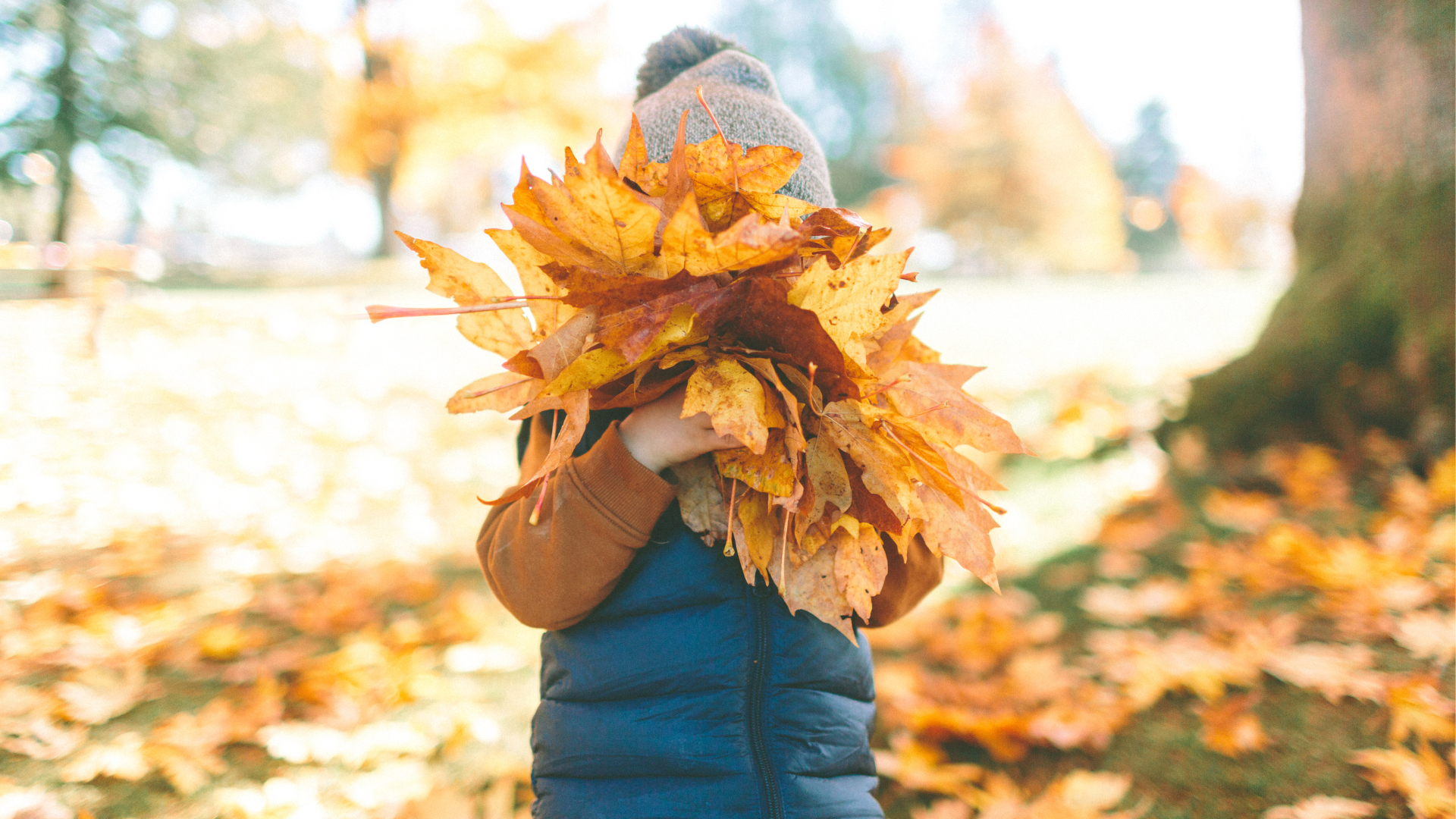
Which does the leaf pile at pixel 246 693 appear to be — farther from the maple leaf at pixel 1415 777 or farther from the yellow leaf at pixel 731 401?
the maple leaf at pixel 1415 777

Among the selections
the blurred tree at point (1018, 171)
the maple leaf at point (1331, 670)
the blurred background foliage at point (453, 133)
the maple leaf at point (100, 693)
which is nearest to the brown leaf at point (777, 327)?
the maple leaf at point (1331, 670)

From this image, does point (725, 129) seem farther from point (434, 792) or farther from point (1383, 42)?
point (1383, 42)

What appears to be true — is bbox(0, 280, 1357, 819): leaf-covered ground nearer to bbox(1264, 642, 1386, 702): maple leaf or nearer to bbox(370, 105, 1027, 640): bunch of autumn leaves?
bbox(1264, 642, 1386, 702): maple leaf

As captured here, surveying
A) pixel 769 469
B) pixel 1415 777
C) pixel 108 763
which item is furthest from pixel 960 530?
pixel 108 763

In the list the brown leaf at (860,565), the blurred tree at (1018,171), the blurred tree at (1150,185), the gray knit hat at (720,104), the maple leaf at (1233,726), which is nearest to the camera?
the brown leaf at (860,565)

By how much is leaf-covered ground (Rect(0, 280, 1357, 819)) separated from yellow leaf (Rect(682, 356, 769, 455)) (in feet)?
4.29

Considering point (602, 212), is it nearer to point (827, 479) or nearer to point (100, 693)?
point (827, 479)

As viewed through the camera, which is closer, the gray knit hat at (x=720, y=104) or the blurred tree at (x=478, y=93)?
the gray knit hat at (x=720, y=104)

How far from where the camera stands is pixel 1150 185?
123ft

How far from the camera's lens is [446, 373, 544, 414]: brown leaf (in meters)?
0.97

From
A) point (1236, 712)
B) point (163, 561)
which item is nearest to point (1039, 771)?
point (1236, 712)

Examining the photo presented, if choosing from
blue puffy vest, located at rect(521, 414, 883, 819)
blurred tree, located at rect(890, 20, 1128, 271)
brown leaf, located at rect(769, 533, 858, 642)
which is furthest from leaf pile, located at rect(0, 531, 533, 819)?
blurred tree, located at rect(890, 20, 1128, 271)

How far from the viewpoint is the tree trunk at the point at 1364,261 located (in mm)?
2844

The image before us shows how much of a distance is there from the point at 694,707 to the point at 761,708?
113 millimetres
